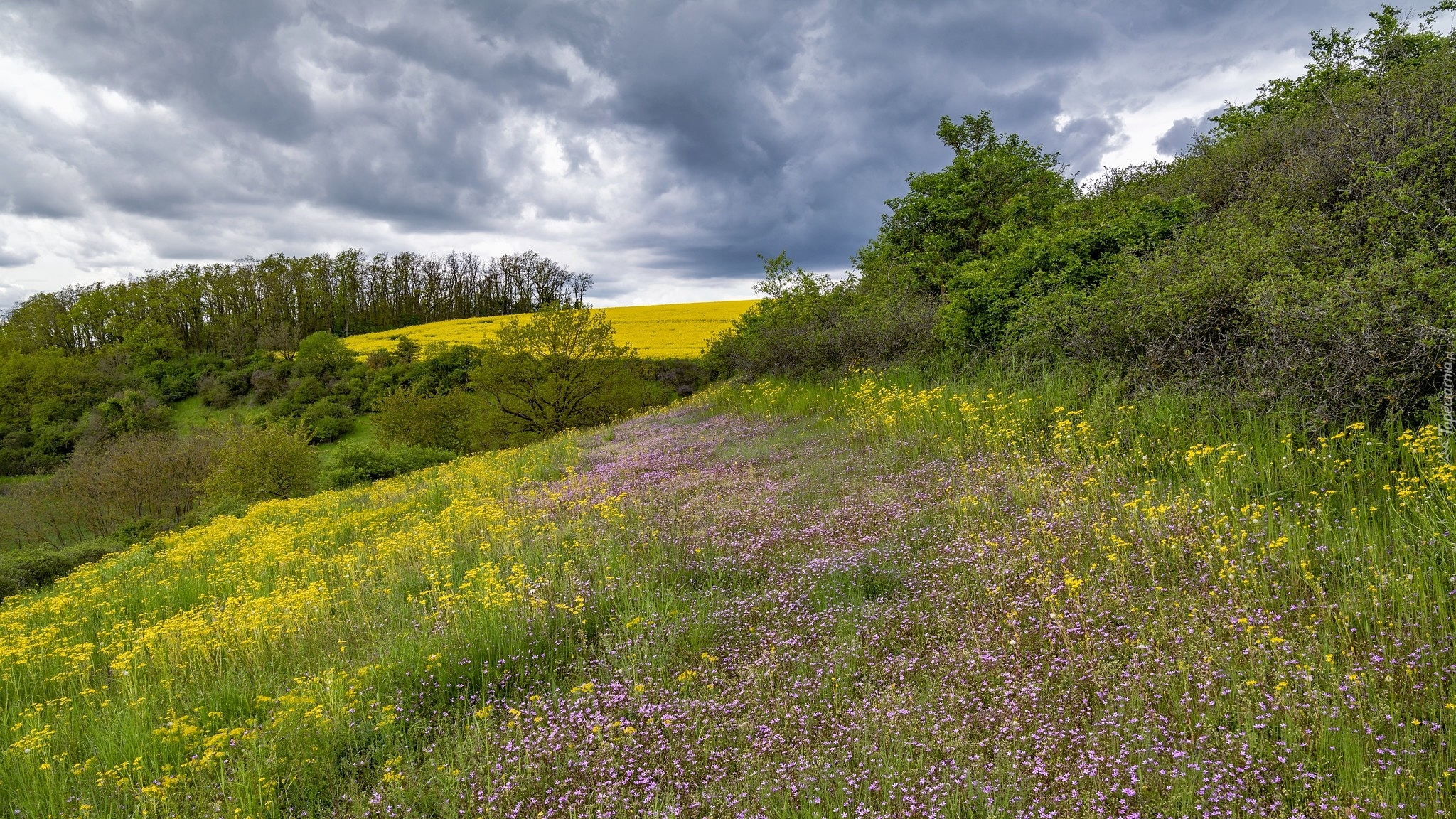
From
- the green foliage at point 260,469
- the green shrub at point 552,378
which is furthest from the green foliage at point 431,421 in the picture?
the green foliage at point 260,469

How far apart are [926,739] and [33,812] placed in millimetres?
4814

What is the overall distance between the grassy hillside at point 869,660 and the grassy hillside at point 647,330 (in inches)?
1427

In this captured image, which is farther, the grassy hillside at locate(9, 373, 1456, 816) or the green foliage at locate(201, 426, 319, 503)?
the green foliage at locate(201, 426, 319, 503)

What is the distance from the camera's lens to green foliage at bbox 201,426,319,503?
22453mm

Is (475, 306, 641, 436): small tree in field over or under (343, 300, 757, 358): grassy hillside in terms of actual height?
under

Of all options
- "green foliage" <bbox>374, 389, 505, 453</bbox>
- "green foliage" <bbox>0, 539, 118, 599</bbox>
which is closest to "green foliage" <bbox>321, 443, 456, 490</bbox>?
"green foliage" <bbox>374, 389, 505, 453</bbox>

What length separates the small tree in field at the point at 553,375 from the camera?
1166 inches

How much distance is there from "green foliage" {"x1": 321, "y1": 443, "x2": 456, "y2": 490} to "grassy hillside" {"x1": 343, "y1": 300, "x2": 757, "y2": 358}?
16241 mm

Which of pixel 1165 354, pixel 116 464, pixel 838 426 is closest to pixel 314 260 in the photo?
pixel 116 464

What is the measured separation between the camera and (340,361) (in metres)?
50.4

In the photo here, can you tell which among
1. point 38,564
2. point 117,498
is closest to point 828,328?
point 38,564

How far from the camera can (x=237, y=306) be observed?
64.1m

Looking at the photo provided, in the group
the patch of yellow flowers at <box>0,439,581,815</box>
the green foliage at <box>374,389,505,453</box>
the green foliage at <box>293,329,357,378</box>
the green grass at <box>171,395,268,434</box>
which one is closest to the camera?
the patch of yellow flowers at <box>0,439,581,815</box>

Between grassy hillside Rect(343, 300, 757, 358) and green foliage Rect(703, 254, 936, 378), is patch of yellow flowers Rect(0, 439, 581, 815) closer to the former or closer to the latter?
green foliage Rect(703, 254, 936, 378)
